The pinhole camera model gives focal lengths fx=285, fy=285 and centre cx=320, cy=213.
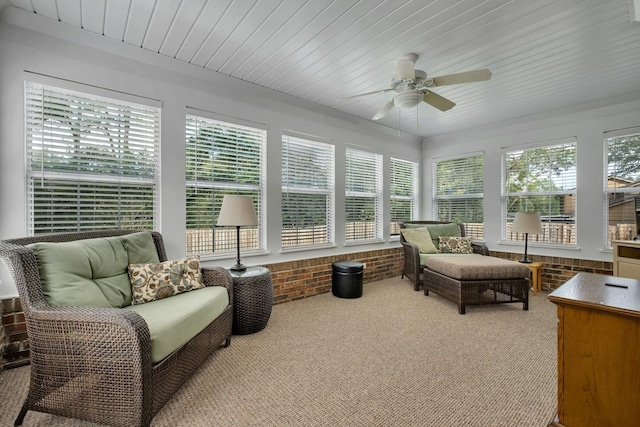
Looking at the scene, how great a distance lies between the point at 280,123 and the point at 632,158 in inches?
182

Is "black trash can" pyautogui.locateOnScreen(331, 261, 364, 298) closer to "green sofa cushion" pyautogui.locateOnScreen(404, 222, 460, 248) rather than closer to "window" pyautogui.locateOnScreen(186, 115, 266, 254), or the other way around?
"window" pyautogui.locateOnScreen(186, 115, 266, 254)

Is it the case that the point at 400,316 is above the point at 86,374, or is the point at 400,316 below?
below

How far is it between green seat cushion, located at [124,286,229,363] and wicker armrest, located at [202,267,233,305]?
0.19 ft

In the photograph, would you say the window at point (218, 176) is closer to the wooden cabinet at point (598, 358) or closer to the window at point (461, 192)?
the wooden cabinet at point (598, 358)

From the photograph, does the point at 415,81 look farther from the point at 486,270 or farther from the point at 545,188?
the point at 545,188

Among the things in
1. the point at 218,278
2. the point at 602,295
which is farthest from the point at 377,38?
the point at 218,278

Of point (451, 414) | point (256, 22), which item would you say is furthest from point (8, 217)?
point (451, 414)

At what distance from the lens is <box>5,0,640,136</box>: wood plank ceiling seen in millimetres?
2117

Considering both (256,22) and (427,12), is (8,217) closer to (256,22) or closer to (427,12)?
(256,22)

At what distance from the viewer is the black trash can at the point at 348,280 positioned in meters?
3.86

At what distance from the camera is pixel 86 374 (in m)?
1.47

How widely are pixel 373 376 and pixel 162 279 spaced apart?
69.8 inches

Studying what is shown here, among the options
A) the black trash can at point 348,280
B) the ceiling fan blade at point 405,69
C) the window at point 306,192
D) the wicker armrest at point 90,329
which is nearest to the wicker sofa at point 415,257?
the black trash can at point 348,280

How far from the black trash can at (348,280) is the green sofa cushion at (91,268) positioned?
7.43 ft
